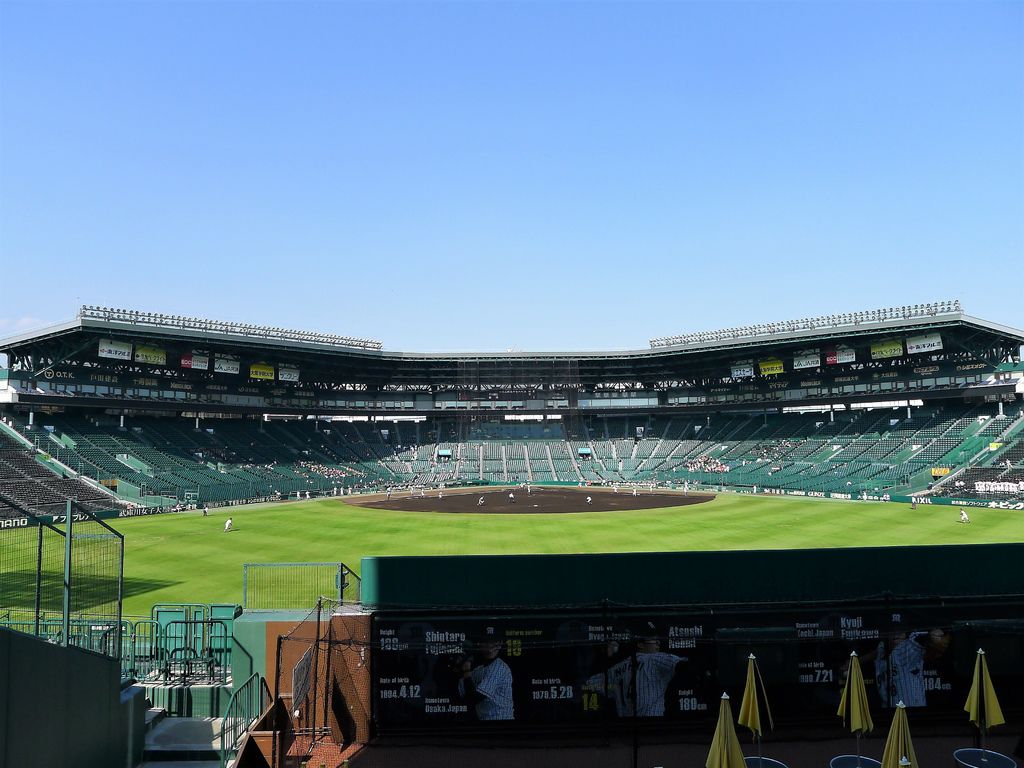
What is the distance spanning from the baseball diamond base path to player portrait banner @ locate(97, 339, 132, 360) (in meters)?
29.6

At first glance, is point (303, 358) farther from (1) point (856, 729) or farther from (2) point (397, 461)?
(1) point (856, 729)

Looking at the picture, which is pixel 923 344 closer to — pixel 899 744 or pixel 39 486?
pixel 899 744

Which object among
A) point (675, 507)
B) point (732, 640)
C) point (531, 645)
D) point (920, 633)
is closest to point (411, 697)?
point (531, 645)

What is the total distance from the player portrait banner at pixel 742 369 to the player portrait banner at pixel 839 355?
10.7 metres

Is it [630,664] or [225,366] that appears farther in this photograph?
[225,366]

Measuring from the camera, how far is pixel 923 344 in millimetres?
71500

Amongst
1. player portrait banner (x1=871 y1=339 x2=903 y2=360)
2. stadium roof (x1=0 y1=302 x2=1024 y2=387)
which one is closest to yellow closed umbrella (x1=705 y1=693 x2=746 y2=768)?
stadium roof (x1=0 y1=302 x2=1024 y2=387)

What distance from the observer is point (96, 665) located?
10070 millimetres

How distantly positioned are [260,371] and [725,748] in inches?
3287

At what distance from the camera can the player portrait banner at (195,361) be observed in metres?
75.1

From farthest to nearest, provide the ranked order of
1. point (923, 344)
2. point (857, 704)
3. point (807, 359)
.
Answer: point (807, 359)
point (923, 344)
point (857, 704)

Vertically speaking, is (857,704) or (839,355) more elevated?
(839,355)

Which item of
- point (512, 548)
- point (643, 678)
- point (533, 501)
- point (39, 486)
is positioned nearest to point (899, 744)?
point (643, 678)

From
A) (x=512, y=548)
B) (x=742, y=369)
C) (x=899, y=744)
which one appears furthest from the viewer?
(x=742, y=369)
